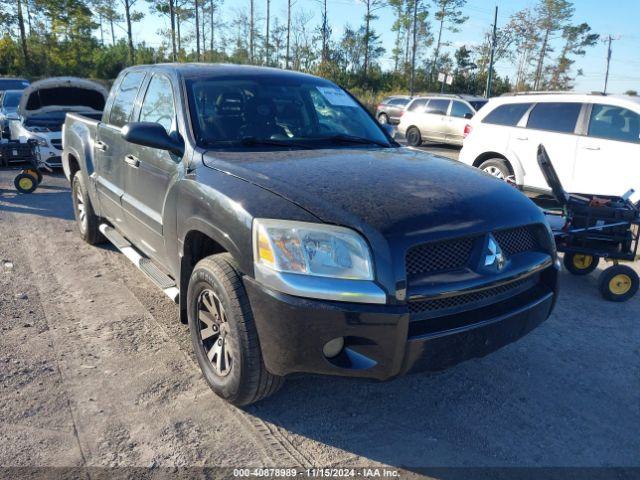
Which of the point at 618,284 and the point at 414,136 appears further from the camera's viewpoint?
the point at 414,136

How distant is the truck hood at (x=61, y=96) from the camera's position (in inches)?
416

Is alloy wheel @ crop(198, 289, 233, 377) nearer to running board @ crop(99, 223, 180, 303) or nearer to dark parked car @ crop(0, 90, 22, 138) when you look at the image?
running board @ crop(99, 223, 180, 303)

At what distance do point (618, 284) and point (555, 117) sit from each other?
4.16 meters

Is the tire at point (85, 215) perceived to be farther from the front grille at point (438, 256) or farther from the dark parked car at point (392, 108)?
the dark parked car at point (392, 108)

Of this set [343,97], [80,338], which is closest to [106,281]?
[80,338]

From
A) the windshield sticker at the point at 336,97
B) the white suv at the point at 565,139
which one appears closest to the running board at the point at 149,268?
the windshield sticker at the point at 336,97

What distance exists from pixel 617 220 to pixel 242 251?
3859 mm

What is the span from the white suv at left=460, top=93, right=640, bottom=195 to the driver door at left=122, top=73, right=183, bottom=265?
5.88 m

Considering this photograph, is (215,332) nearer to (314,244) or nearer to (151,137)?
(314,244)

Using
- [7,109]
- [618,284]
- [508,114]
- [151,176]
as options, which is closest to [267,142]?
[151,176]

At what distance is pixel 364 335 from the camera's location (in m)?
2.40

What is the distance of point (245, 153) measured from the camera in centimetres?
336

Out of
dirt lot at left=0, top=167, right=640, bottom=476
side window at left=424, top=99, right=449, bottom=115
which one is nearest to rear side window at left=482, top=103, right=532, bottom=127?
dirt lot at left=0, top=167, right=640, bottom=476

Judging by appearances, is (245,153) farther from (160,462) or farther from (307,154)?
(160,462)
